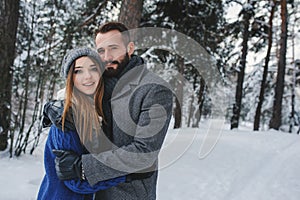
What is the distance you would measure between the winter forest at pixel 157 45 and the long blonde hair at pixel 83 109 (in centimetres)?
314

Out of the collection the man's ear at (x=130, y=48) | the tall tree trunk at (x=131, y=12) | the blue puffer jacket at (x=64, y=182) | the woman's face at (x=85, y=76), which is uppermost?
the tall tree trunk at (x=131, y=12)

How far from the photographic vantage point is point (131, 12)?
4.65 metres

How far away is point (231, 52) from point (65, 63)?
13489 mm

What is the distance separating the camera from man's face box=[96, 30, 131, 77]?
175 centimetres

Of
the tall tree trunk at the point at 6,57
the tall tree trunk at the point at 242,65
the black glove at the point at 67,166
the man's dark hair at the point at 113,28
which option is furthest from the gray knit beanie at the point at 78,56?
the tall tree trunk at the point at 242,65

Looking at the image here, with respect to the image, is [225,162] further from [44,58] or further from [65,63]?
[65,63]

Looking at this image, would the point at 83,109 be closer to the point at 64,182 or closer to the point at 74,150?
the point at 74,150

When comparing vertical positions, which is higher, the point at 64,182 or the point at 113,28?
the point at 113,28

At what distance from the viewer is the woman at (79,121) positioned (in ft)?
5.02

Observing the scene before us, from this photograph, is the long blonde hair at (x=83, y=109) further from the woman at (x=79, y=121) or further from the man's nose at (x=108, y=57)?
the man's nose at (x=108, y=57)

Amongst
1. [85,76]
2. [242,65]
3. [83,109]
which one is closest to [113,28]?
[85,76]

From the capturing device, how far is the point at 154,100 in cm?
153

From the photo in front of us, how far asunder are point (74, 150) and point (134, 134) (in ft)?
1.10

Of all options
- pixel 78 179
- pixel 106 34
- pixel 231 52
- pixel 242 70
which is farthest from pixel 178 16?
pixel 78 179
